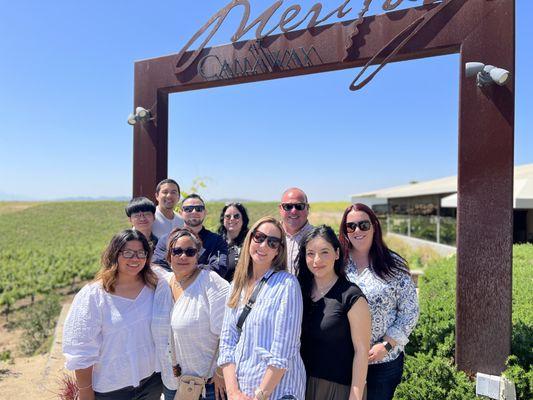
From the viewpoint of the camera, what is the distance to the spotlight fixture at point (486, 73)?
3359 millimetres

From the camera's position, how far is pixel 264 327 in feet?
7.11

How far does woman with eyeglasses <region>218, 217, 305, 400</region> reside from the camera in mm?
2113

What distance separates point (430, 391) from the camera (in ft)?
11.1

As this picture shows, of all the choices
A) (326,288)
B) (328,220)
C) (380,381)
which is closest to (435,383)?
(380,381)

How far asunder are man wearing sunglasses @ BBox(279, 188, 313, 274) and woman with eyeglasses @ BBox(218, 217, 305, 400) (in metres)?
0.85

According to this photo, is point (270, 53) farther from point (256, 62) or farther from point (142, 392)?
point (142, 392)

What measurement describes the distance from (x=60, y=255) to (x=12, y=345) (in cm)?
1495

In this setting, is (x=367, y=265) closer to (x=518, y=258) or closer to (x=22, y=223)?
(x=518, y=258)

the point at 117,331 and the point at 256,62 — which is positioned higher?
the point at 256,62

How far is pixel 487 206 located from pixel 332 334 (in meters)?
2.15

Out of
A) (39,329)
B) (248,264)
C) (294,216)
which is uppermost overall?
(294,216)

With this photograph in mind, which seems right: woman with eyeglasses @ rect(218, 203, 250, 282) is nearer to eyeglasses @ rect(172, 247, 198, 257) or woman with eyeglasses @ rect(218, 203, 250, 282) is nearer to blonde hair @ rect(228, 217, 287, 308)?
eyeglasses @ rect(172, 247, 198, 257)

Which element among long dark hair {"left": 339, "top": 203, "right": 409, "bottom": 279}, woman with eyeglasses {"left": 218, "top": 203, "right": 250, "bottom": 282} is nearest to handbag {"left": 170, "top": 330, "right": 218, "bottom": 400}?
long dark hair {"left": 339, "top": 203, "right": 409, "bottom": 279}

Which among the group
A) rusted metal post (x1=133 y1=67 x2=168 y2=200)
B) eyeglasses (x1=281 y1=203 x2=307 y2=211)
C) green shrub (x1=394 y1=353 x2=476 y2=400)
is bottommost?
green shrub (x1=394 y1=353 x2=476 y2=400)
